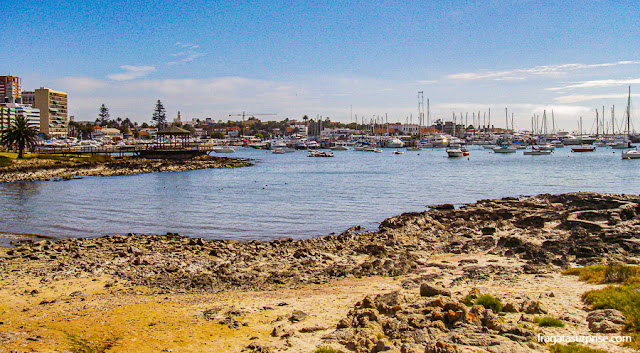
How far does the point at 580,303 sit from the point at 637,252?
8016mm

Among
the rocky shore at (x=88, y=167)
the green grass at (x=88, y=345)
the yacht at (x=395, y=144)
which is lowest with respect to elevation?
the green grass at (x=88, y=345)

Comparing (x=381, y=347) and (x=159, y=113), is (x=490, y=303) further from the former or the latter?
(x=159, y=113)

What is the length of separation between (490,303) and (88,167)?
73.5 m

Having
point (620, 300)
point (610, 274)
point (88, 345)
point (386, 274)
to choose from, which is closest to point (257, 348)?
point (88, 345)

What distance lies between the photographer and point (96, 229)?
2689 centimetres

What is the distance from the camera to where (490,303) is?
35.7 feet

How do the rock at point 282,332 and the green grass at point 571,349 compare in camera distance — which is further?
the rock at point 282,332

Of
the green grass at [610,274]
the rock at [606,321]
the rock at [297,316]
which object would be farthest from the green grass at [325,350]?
the green grass at [610,274]

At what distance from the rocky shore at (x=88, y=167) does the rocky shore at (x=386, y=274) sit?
46501 mm

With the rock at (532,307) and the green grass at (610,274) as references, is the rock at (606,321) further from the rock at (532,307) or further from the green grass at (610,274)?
the green grass at (610,274)

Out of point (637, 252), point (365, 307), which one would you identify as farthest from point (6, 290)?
point (637, 252)

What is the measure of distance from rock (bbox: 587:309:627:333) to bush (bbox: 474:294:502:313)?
5.90 ft

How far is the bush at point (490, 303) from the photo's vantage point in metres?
10.7

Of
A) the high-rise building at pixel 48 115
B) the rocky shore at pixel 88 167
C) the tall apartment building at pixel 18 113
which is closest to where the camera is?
the rocky shore at pixel 88 167
